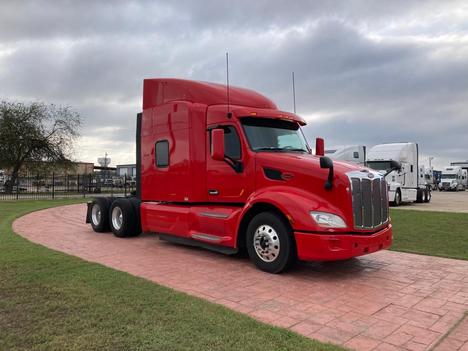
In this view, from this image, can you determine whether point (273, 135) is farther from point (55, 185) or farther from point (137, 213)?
point (55, 185)

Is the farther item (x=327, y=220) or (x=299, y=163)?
(x=299, y=163)

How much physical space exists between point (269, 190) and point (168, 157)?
2.88 m

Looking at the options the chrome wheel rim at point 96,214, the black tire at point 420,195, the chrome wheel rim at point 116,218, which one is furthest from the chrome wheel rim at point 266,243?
the black tire at point 420,195

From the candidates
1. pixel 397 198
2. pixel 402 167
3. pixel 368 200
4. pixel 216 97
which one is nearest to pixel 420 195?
pixel 402 167

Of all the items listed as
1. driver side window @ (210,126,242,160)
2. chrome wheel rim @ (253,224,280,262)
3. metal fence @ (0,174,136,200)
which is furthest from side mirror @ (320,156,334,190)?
metal fence @ (0,174,136,200)

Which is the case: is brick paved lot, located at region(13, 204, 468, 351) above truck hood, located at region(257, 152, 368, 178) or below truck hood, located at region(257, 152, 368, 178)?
below

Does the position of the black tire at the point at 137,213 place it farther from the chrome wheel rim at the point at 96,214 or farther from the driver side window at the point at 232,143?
the driver side window at the point at 232,143

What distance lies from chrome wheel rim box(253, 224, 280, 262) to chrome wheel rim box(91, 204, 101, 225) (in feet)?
19.4

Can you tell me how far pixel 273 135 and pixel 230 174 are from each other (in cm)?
108

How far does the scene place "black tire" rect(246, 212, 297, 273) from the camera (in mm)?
6500

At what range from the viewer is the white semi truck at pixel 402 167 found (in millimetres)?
23203

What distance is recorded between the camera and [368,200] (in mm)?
6566

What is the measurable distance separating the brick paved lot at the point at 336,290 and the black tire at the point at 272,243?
0.20 m

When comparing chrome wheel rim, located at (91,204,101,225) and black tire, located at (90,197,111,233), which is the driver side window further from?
chrome wheel rim, located at (91,204,101,225)
